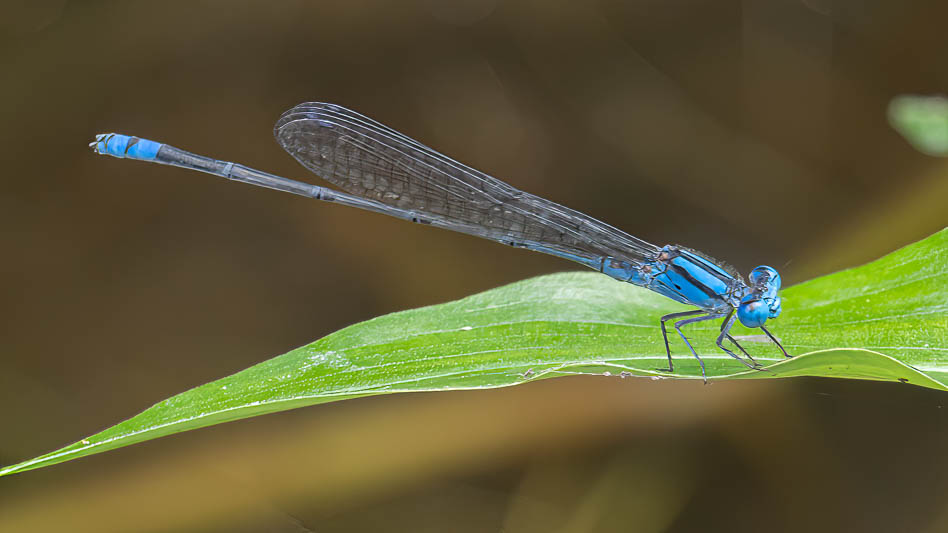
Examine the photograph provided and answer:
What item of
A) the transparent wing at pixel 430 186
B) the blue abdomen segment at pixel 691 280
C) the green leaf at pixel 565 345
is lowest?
the green leaf at pixel 565 345

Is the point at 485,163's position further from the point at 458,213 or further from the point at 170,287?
the point at 170,287

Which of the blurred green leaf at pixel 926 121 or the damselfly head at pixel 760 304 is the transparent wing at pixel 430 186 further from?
the blurred green leaf at pixel 926 121

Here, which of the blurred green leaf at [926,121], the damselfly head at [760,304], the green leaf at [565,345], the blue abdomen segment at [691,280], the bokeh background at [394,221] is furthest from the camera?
the bokeh background at [394,221]

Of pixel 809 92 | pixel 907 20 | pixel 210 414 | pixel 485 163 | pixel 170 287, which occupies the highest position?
pixel 907 20

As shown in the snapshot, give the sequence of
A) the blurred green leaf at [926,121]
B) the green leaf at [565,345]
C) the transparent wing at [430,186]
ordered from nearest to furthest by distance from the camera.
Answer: the green leaf at [565,345] < the transparent wing at [430,186] < the blurred green leaf at [926,121]

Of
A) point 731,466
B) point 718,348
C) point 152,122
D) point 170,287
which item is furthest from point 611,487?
point 152,122

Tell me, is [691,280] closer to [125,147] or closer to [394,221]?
[394,221]

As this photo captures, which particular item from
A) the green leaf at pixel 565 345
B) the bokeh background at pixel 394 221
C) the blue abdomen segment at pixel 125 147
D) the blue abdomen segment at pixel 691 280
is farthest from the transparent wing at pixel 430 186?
the bokeh background at pixel 394 221
